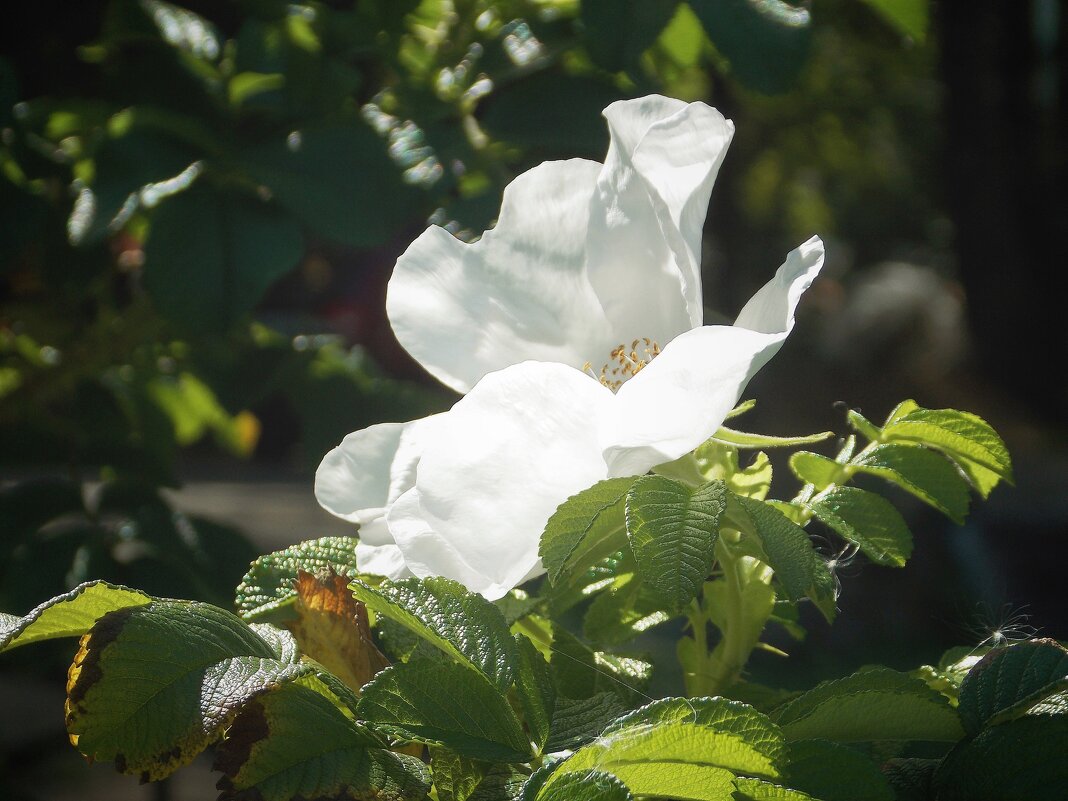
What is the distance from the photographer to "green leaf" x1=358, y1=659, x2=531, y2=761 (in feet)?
1.07

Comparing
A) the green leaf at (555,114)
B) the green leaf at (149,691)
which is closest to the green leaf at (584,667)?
the green leaf at (149,691)

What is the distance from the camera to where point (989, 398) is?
6555 millimetres

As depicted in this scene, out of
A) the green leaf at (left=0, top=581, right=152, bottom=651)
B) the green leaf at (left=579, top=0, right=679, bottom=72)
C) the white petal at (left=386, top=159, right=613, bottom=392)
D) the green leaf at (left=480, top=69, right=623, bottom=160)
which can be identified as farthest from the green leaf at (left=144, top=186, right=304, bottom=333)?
the green leaf at (left=0, top=581, right=152, bottom=651)

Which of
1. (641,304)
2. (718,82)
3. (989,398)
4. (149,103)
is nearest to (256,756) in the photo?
(641,304)

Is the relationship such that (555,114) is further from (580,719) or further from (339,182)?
(580,719)

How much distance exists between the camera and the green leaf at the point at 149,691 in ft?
1.03

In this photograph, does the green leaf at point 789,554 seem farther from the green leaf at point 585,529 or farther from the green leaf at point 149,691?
the green leaf at point 149,691

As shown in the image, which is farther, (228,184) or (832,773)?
(228,184)

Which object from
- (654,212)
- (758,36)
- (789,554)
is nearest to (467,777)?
(789,554)

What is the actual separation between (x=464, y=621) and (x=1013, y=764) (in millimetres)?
178

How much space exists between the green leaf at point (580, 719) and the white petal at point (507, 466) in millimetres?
49

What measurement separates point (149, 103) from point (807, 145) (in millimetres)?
8896

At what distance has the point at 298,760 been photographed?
318 millimetres

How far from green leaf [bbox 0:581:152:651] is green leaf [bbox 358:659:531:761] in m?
0.08
